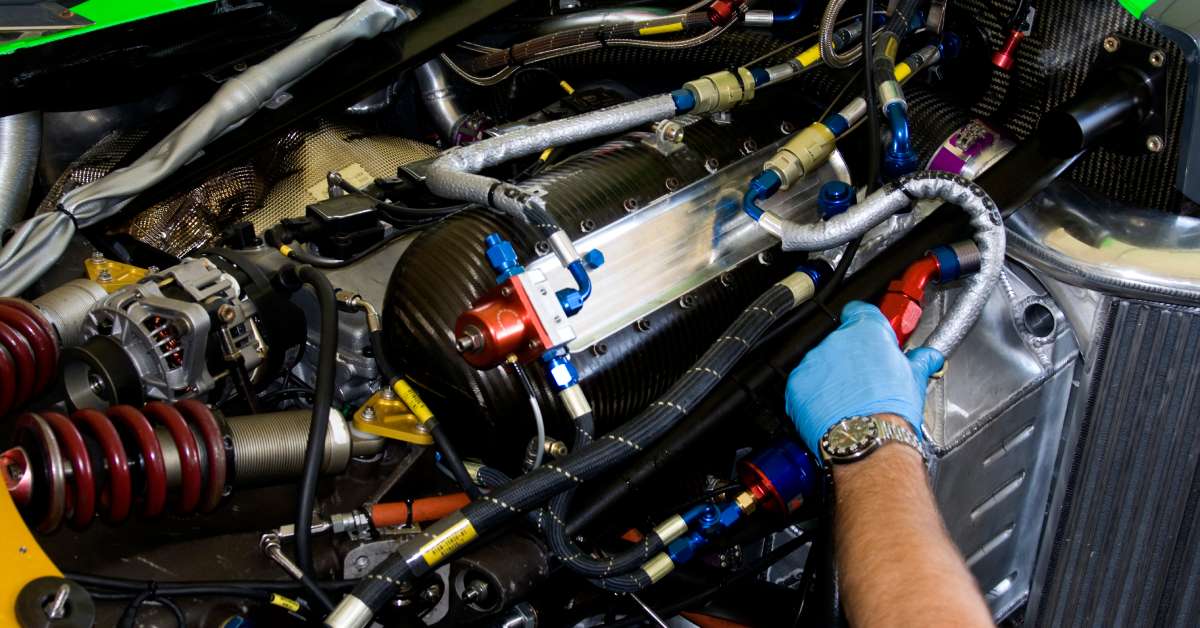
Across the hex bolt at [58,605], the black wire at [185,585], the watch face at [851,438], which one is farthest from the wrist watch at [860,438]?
the hex bolt at [58,605]

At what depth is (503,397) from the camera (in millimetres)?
1555

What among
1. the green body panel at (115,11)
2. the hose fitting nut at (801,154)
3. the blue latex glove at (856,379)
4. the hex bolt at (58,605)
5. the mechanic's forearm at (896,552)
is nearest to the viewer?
the hex bolt at (58,605)

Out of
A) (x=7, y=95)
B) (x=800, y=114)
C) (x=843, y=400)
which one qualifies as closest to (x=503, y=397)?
(x=843, y=400)

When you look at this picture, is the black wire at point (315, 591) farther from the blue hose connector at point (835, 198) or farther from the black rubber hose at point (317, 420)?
the blue hose connector at point (835, 198)

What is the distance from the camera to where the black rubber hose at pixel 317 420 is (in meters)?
1.44

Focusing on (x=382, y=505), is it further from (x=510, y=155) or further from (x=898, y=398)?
(x=898, y=398)

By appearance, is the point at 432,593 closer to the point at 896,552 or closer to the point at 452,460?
the point at 452,460

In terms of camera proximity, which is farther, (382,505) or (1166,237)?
(1166,237)

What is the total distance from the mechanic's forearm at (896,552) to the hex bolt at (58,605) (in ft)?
A: 2.74

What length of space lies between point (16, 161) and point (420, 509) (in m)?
0.97

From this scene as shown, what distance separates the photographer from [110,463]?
134 cm

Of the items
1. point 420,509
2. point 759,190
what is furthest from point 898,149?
point 420,509

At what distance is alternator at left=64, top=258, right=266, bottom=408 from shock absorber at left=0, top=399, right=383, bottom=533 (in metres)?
0.09

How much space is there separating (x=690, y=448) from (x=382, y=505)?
16.7 inches
